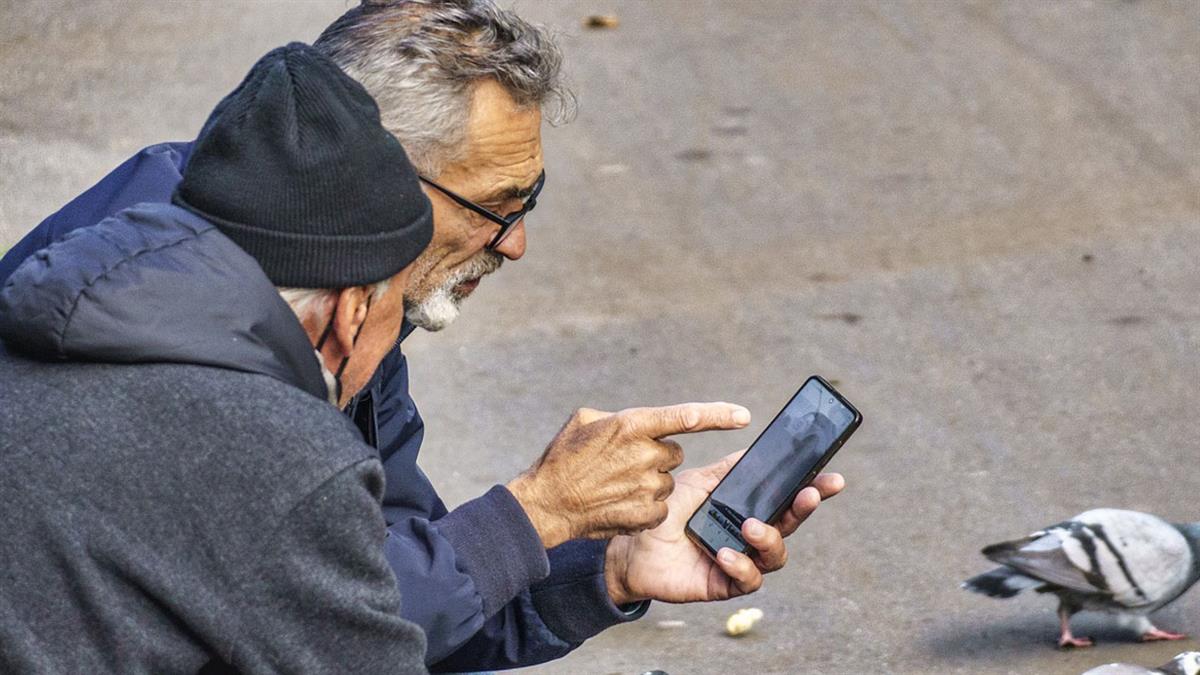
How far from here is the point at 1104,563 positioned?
13.1 ft

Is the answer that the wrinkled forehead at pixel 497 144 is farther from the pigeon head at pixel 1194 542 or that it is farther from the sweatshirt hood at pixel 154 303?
the pigeon head at pixel 1194 542

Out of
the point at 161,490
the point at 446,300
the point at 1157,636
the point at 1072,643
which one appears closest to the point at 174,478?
the point at 161,490

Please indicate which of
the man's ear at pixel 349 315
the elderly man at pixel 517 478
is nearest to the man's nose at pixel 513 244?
the elderly man at pixel 517 478

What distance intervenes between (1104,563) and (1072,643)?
26 cm

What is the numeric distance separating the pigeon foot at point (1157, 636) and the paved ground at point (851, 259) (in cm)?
4

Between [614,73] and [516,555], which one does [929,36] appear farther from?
[516,555]

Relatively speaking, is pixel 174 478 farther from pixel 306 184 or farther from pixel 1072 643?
pixel 1072 643

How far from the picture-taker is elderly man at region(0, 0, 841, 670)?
253 centimetres

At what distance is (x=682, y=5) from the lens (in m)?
8.82

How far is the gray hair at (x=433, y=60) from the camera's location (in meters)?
2.85

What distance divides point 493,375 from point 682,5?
3807 mm

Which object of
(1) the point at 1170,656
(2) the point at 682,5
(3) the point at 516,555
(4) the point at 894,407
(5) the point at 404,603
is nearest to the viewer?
(5) the point at 404,603

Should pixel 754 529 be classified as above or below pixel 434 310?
below

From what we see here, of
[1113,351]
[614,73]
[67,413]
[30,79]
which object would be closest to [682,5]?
[614,73]
